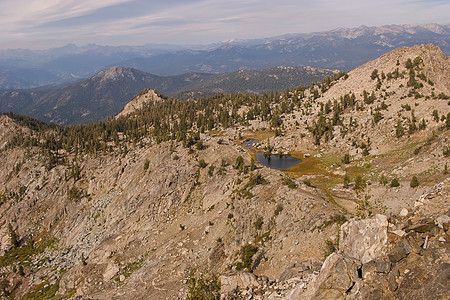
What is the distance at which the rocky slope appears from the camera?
2047 cm

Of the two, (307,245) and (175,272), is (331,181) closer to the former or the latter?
(307,245)

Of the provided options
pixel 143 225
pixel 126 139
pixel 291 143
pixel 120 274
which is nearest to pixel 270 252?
pixel 120 274

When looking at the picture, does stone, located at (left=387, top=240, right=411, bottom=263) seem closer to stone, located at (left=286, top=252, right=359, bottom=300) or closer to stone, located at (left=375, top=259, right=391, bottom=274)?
stone, located at (left=375, top=259, right=391, bottom=274)

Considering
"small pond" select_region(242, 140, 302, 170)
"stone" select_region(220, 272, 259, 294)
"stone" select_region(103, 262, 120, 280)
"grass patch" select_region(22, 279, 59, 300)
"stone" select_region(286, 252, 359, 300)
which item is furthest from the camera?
"small pond" select_region(242, 140, 302, 170)

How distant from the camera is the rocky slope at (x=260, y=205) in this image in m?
20.5

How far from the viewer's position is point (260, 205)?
1660 inches

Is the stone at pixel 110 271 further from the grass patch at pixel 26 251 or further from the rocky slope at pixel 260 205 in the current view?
the grass patch at pixel 26 251

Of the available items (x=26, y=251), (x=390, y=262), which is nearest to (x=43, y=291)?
(x=26, y=251)

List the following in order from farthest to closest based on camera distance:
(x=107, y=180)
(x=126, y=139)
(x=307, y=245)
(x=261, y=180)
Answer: (x=126, y=139) → (x=107, y=180) → (x=261, y=180) → (x=307, y=245)

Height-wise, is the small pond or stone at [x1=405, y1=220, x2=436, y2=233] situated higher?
stone at [x1=405, y1=220, x2=436, y2=233]

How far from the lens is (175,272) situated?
39.3 metres

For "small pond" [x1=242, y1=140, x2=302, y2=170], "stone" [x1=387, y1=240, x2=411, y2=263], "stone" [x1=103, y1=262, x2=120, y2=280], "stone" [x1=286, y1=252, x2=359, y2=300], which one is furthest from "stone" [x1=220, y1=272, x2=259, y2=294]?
"small pond" [x1=242, y1=140, x2=302, y2=170]

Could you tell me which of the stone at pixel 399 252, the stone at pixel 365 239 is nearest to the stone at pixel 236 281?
the stone at pixel 365 239

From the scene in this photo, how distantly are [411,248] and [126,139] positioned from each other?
405 ft
